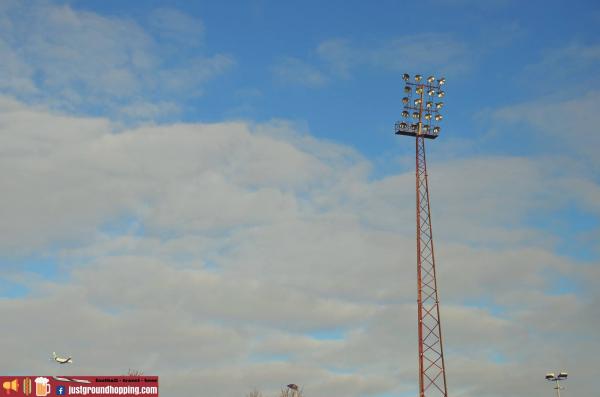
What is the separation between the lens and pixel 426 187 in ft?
255

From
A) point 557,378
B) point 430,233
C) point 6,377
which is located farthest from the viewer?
point 557,378

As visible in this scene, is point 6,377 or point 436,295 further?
point 6,377

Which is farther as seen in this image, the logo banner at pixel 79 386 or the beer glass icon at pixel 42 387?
the beer glass icon at pixel 42 387

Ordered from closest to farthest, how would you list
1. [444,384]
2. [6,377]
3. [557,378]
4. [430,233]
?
[444,384]
[430,233]
[6,377]
[557,378]

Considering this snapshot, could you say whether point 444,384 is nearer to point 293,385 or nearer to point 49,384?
point 293,385

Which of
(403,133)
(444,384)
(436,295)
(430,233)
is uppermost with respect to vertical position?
(403,133)

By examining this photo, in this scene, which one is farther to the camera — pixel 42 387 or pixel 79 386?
pixel 79 386

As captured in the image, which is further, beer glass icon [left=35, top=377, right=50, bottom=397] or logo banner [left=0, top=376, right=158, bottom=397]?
beer glass icon [left=35, top=377, right=50, bottom=397]

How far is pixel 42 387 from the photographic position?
8219 centimetres

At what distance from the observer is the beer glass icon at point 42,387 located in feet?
269

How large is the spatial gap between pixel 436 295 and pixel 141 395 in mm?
32042

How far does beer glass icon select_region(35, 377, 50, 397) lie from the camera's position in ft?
269

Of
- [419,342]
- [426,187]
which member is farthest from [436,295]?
[426,187]

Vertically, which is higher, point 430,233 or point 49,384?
point 430,233
